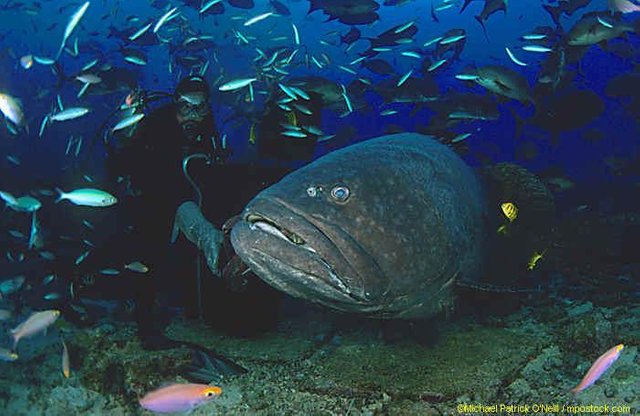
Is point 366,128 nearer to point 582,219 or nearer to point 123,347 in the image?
point 582,219

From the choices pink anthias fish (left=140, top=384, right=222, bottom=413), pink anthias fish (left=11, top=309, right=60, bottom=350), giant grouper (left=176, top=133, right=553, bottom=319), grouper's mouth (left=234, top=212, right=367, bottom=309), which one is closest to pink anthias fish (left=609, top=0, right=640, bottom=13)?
giant grouper (left=176, top=133, right=553, bottom=319)

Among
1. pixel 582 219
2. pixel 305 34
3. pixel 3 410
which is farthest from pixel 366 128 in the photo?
pixel 3 410

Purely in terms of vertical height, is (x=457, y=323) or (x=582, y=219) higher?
(x=457, y=323)

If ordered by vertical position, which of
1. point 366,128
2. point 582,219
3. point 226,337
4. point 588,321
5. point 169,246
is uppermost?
point 588,321

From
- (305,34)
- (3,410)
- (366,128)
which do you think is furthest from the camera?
(305,34)

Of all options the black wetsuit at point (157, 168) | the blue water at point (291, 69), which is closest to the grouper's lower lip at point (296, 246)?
the black wetsuit at point (157, 168)

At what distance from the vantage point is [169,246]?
6.26 meters

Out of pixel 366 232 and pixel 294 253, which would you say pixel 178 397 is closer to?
pixel 294 253

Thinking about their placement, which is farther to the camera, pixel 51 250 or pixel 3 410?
pixel 51 250

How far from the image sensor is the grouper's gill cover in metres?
3.12

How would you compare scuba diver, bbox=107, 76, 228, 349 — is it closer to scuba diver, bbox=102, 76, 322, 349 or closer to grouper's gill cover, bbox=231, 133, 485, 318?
scuba diver, bbox=102, 76, 322, 349

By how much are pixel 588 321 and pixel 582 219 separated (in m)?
4.77

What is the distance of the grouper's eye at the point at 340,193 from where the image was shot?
3.39m

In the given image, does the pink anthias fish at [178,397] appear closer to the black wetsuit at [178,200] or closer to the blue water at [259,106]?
the black wetsuit at [178,200]
